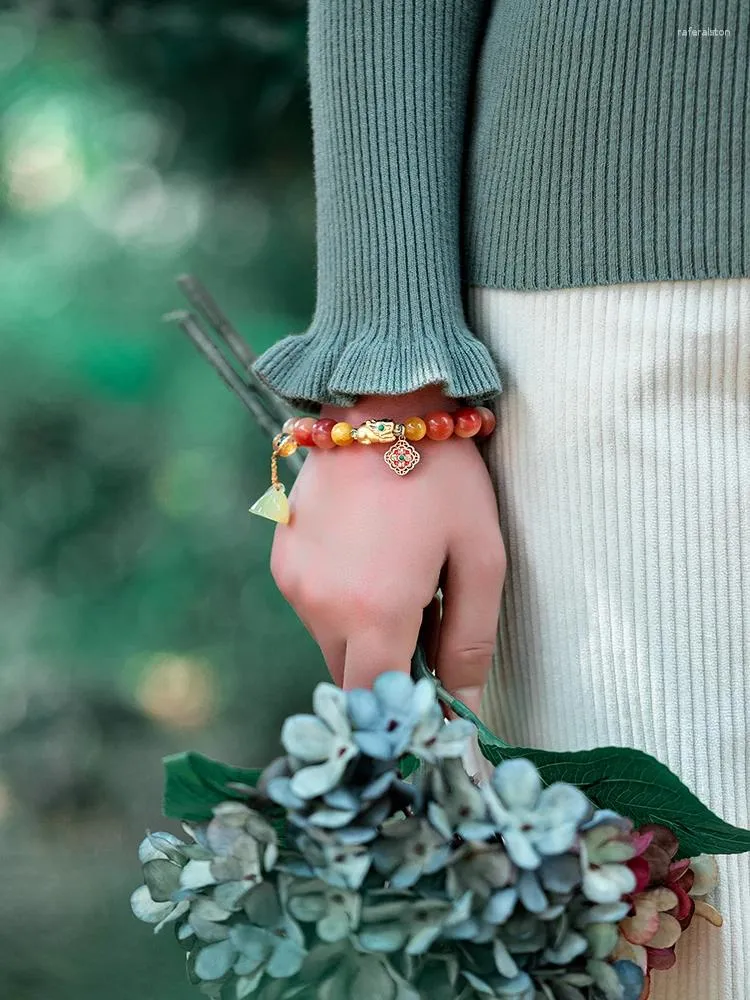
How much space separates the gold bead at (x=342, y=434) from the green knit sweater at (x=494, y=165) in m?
0.01

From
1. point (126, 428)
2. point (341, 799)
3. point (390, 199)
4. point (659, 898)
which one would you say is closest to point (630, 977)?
point (659, 898)

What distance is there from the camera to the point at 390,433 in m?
0.54

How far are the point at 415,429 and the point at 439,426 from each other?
1 cm

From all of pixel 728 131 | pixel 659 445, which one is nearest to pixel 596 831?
pixel 659 445

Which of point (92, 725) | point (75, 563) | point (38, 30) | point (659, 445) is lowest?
point (92, 725)

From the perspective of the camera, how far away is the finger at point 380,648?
0.53 m

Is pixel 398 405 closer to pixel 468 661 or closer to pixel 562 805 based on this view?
pixel 468 661

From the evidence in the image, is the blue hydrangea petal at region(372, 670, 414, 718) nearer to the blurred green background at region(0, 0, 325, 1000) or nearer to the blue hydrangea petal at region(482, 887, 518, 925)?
the blue hydrangea petal at region(482, 887, 518, 925)

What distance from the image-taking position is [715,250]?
51 centimetres

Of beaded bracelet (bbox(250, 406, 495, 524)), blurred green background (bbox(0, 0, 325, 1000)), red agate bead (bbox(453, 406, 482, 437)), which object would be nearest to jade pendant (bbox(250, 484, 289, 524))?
beaded bracelet (bbox(250, 406, 495, 524))

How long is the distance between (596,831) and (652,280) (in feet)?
0.94

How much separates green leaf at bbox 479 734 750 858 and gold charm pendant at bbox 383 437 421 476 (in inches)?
6.1

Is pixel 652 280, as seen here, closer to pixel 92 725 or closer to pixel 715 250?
pixel 715 250

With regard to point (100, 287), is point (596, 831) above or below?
below
